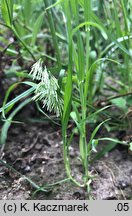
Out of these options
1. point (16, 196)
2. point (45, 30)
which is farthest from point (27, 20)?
point (16, 196)

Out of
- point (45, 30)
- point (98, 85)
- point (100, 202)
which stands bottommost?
point (100, 202)

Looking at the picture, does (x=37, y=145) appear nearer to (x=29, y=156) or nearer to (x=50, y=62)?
(x=29, y=156)

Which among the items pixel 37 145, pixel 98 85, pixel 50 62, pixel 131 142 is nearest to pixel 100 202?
pixel 131 142

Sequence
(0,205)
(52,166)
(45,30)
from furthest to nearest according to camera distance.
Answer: (45,30), (52,166), (0,205)

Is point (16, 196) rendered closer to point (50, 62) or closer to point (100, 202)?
point (100, 202)

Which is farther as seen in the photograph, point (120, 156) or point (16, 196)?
point (120, 156)

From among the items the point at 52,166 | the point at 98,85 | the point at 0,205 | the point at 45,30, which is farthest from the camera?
the point at 45,30

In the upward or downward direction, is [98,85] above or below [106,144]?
above

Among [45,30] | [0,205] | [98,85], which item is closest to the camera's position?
[0,205]

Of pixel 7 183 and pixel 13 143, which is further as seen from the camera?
pixel 13 143
